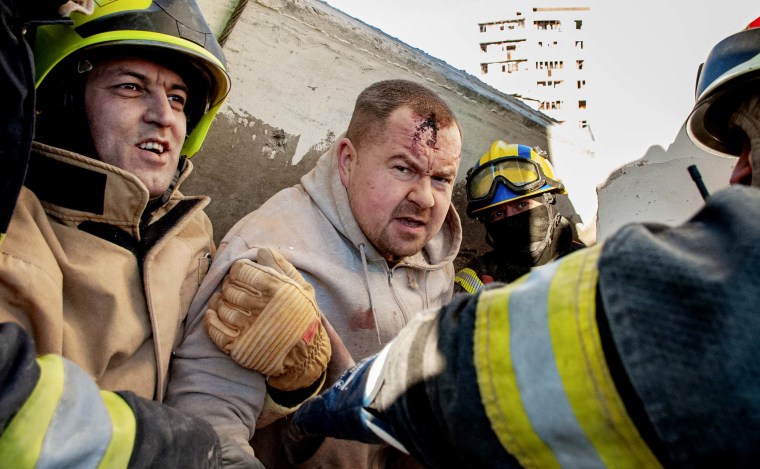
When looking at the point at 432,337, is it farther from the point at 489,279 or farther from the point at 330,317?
the point at 489,279

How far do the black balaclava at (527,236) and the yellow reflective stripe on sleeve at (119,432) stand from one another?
3.02m

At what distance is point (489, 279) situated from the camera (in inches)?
135

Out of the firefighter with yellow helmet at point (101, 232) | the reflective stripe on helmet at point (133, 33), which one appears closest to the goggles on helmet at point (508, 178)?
the firefighter with yellow helmet at point (101, 232)

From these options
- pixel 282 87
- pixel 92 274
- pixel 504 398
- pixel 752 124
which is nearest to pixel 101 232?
pixel 92 274

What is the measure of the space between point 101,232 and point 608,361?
1.54 meters

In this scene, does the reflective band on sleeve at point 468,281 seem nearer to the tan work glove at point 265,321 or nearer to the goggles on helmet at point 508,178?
the goggles on helmet at point 508,178

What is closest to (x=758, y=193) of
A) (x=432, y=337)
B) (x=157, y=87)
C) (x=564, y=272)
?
(x=564, y=272)

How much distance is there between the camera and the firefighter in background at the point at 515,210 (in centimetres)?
359

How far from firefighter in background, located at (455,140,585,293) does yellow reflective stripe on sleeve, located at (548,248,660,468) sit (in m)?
2.73

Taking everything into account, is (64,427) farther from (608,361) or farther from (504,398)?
(608,361)

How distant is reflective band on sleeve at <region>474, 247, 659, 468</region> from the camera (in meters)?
0.71

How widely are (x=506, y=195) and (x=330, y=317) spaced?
190cm

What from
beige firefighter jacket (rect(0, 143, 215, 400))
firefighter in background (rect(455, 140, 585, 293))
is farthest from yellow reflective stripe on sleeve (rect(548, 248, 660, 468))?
firefighter in background (rect(455, 140, 585, 293))

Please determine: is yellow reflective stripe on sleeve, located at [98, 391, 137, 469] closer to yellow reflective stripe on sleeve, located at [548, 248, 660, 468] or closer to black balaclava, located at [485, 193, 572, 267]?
yellow reflective stripe on sleeve, located at [548, 248, 660, 468]
